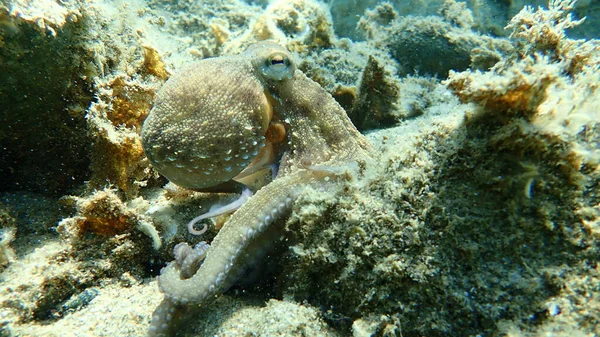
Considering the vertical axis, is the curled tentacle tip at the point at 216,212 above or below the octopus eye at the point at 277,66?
below

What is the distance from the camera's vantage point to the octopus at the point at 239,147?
6.69 feet

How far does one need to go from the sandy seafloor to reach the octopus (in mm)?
218

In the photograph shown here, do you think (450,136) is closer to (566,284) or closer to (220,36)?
(566,284)

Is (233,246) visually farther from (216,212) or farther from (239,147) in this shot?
(239,147)

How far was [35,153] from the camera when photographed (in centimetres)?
298

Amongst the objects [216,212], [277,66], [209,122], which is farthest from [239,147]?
[277,66]

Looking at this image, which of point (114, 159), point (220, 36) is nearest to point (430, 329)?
point (114, 159)

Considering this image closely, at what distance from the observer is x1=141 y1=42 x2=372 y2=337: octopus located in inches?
80.3

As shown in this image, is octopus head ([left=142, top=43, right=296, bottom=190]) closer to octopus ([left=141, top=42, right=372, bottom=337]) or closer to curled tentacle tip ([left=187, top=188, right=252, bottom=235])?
octopus ([left=141, top=42, right=372, bottom=337])

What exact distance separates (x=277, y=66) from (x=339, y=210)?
1400 millimetres

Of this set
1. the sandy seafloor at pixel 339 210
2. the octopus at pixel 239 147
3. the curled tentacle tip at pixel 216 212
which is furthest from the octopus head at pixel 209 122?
the sandy seafloor at pixel 339 210

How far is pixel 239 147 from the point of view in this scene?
252 centimetres

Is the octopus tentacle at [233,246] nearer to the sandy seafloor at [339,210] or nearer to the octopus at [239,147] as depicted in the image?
the octopus at [239,147]

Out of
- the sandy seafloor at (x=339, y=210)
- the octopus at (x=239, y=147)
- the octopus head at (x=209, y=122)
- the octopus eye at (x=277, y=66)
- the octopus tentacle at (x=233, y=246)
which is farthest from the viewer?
the octopus eye at (x=277, y=66)
